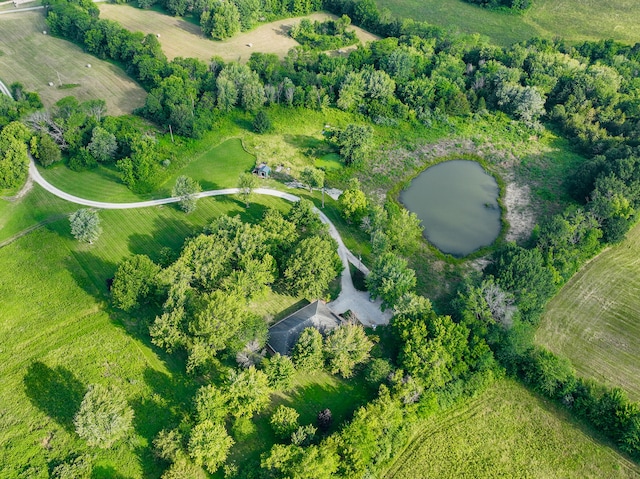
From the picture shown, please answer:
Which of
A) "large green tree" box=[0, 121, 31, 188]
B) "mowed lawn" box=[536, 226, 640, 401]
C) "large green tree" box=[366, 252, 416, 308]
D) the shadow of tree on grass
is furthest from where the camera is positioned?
"large green tree" box=[0, 121, 31, 188]

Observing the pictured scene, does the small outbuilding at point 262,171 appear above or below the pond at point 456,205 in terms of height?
above

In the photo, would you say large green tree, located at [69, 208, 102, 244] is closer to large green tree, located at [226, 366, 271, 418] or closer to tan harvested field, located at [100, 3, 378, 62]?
large green tree, located at [226, 366, 271, 418]

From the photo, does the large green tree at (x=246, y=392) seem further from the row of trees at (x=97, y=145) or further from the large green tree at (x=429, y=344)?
the row of trees at (x=97, y=145)

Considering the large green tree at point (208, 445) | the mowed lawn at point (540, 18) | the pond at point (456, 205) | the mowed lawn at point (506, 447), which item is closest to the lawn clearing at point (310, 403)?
the large green tree at point (208, 445)

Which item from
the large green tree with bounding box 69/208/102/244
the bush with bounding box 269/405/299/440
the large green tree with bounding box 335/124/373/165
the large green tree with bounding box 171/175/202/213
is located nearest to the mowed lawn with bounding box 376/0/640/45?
the large green tree with bounding box 335/124/373/165

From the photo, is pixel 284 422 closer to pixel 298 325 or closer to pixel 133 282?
pixel 298 325

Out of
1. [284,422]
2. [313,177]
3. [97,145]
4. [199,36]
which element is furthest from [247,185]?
[199,36]
